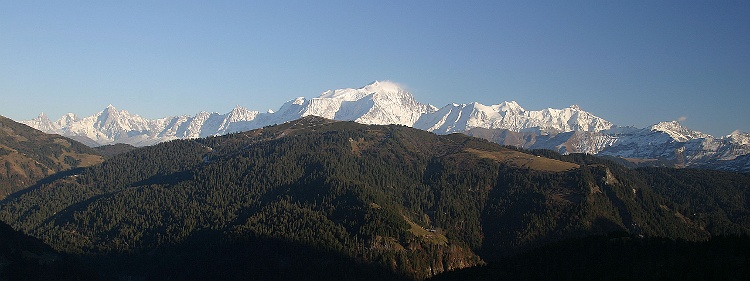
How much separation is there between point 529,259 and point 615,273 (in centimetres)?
4575

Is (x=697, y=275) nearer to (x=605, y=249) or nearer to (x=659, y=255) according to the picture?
(x=659, y=255)

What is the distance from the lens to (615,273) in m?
154

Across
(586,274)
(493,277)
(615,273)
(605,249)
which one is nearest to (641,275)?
(615,273)

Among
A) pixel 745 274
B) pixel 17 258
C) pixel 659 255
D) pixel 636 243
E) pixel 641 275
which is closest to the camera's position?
pixel 745 274

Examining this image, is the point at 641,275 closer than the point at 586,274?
Yes

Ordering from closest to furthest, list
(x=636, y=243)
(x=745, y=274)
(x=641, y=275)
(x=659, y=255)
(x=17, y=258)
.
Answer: (x=745, y=274) < (x=641, y=275) < (x=659, y=255) < (x=636, y=243) < (x=17, y=258)

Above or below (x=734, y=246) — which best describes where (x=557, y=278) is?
below

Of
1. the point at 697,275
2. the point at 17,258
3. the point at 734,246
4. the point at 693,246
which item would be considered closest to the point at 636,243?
the point at 693,246

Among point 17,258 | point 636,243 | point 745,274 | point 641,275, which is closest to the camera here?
point 745,274

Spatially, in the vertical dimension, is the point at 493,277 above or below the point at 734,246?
below

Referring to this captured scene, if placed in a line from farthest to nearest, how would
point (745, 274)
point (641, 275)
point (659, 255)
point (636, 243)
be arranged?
point (636, 243) < point (659, 255) < point (641, 275) < point (745, 274)

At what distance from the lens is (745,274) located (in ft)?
418

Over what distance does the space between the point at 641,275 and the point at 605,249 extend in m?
37.7

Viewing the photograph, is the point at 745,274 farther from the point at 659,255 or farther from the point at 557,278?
the point at 557,278
